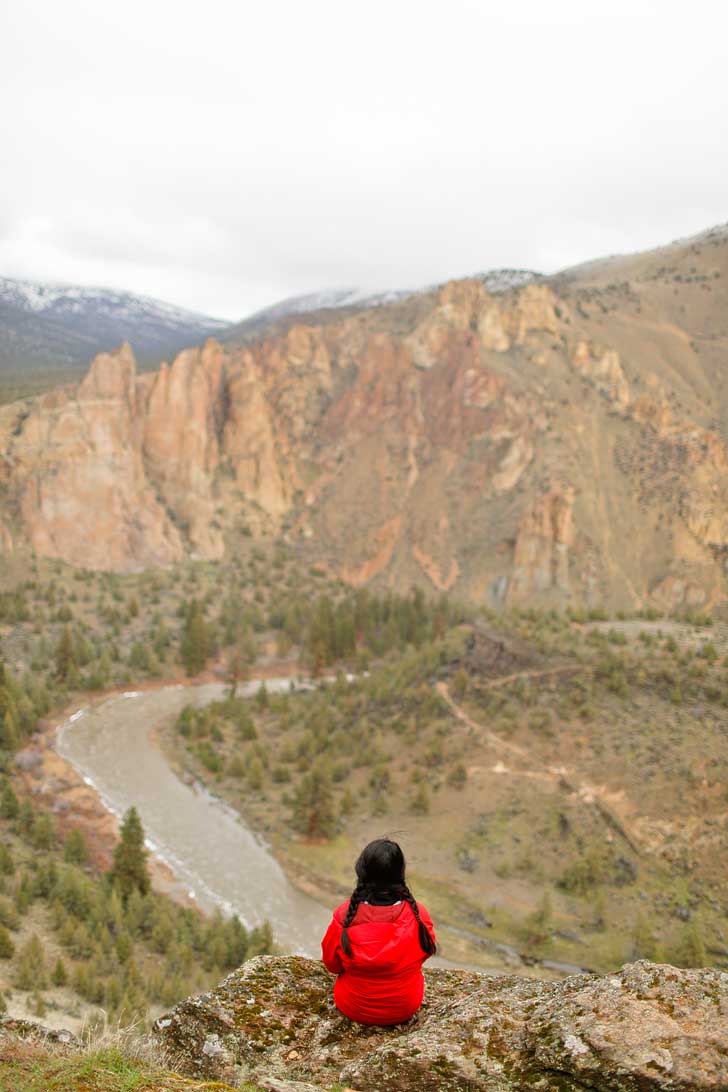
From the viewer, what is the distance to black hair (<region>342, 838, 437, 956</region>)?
624 centimetres

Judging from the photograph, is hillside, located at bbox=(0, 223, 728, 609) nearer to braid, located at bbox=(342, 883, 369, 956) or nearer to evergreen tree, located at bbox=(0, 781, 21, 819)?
evergreen tree, located at bbox=(0, 781, 21, 819)

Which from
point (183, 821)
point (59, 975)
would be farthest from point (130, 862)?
point (183, 821)

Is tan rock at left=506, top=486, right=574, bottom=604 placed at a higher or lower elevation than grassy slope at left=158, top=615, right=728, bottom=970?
higher

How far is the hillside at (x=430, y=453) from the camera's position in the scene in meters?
75.0

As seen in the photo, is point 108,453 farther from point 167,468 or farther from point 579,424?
point 579,424

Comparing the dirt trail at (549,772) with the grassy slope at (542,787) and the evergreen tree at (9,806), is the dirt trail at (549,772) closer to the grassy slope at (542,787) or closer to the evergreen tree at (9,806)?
the grassy slope at (542,787)

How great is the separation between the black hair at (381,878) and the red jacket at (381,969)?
71mm

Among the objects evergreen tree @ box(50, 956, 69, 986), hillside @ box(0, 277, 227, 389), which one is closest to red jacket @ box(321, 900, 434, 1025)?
evergreen tree @ box(50, 956, 69, 986)

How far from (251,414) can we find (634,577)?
168 ft

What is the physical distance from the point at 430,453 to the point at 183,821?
60155 millimetres

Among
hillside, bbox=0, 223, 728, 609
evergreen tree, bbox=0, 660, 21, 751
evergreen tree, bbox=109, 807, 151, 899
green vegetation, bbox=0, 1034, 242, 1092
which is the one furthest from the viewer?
hillside, bbox=0, 223, 728, 609

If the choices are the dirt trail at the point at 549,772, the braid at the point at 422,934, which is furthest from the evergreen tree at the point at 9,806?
the braid at the point at 422,934

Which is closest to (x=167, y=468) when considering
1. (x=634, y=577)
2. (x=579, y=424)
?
(x=579, y=424)

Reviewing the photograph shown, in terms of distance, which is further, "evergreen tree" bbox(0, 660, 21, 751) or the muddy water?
"evergreen tree" bbox(0, 660, 21, 751)
